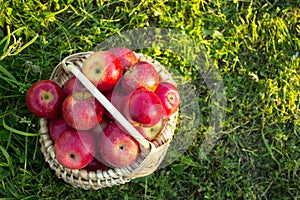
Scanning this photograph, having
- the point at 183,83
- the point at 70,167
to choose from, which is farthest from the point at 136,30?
the point at 70,167

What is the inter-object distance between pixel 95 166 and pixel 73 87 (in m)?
0.45

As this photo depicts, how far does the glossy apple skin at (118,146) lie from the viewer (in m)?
2.32

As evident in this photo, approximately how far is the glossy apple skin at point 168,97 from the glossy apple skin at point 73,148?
0.45m

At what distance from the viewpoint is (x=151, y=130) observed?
2.43 metres

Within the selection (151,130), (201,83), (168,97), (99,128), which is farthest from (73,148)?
(201,83)

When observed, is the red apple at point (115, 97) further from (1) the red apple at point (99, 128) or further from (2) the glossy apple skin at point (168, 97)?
(2) the glossy apple skin at point (168, 97)

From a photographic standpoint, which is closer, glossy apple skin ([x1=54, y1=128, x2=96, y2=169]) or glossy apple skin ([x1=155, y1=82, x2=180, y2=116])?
glossy apple skin ([x1=54, y1=128, x2=96, y2=169])

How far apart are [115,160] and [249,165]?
1.04 metres

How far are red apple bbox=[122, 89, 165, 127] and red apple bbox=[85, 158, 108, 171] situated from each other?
312 millimetres

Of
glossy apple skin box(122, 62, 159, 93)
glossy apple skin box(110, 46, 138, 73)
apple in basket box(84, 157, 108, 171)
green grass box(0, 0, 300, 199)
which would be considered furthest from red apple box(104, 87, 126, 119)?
green grass box(0, 0, 300, 199)

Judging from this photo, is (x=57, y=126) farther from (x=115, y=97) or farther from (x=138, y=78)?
(x=138, y=78)

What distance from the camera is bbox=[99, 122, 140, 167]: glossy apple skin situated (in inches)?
91.3

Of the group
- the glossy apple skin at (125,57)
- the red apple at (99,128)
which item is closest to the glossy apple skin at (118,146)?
the red apple at (99,128)

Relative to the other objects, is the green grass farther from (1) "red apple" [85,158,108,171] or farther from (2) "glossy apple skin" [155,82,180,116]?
(2) "glossy apple skin" [155,82,180,116]
